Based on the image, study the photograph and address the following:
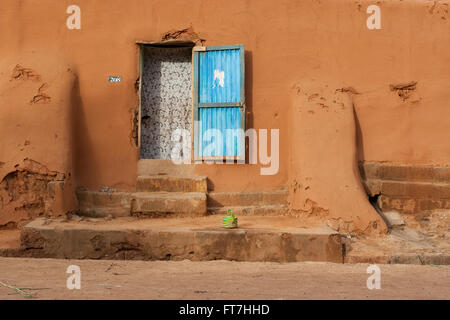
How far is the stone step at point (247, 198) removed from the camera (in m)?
6.73

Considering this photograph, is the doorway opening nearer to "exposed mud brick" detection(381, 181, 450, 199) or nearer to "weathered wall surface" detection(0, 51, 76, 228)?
"weathered wall surface" detection(0, 51, 76, 228)

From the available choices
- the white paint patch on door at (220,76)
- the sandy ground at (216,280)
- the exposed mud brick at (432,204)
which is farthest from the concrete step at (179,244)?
the white paint patch on door at (220,76)

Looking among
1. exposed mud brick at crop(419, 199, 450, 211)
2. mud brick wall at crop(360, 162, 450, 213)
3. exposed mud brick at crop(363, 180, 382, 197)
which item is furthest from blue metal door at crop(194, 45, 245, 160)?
exposed mud brick at crop(419, 199, 450, 211)

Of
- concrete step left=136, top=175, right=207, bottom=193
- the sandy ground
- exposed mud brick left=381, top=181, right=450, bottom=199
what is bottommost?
the sandy ground

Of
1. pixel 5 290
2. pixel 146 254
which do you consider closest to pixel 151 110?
pixel 146 254

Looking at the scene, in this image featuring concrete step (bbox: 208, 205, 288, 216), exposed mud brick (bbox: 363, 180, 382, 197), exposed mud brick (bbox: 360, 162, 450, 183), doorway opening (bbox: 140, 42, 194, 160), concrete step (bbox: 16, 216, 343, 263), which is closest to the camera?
concrete step (bbox: 16, 216, 343, 263)

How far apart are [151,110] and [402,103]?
4.23 metres

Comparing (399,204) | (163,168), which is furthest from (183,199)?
(399,204)

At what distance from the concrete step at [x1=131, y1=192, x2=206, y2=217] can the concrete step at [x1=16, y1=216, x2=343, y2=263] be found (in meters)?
1.10

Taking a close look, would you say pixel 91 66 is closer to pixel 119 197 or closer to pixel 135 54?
pixel 135 54

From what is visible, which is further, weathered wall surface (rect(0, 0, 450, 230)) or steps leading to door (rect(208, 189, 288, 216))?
weathered wall surface (rect(0, 0, 450, 230))

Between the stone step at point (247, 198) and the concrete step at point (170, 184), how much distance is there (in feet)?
0.79

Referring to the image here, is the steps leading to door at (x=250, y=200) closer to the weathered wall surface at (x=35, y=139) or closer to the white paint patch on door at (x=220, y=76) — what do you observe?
the white paint patch on door at (x=220, y=76)

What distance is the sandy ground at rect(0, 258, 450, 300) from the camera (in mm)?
3607
